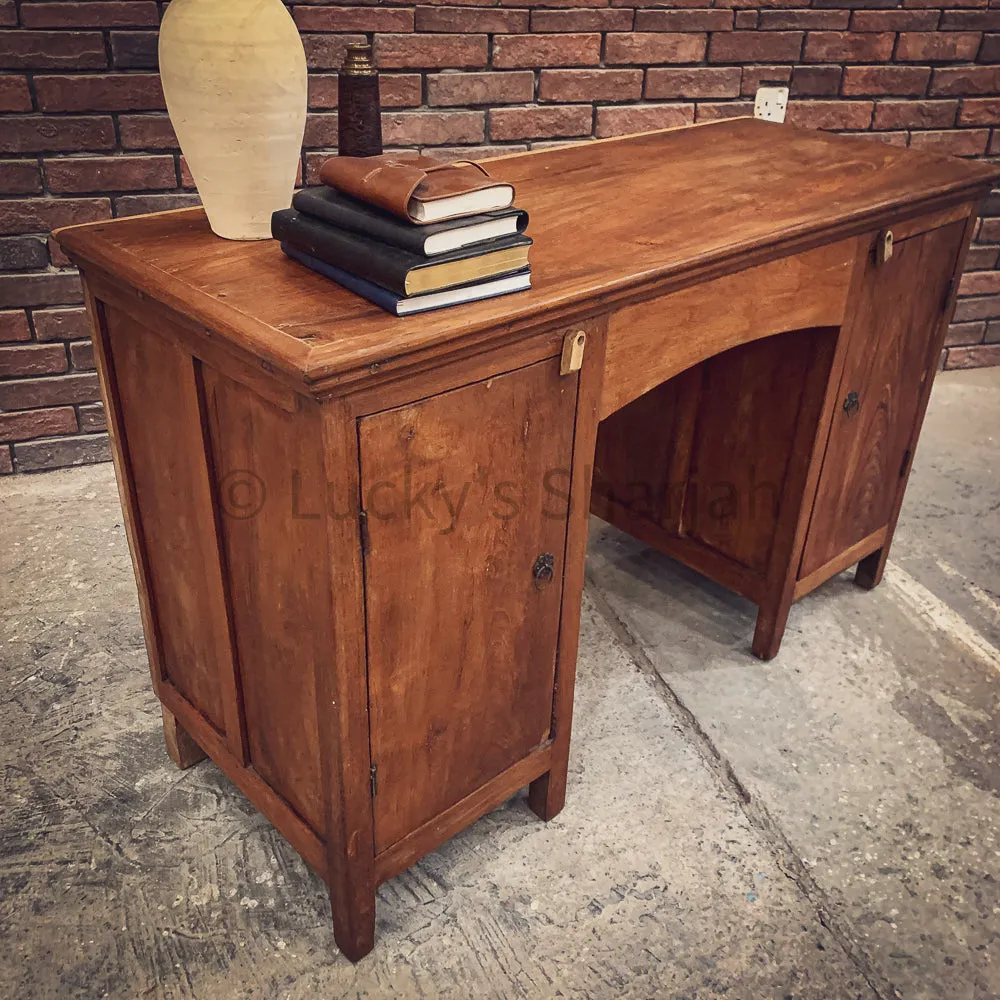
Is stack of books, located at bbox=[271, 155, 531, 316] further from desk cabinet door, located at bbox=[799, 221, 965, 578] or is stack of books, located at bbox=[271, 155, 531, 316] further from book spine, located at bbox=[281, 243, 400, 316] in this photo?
desk cabinet door, located at bbox=[799, 221, 965, 578]

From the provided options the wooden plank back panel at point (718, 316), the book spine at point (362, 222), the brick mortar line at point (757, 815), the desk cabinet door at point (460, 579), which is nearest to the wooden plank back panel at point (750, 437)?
the wooden plank back panel at point (718, 316)

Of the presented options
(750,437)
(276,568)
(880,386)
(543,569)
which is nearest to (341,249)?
(276,568)

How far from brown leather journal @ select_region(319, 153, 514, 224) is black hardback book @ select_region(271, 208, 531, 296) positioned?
0.04 metres

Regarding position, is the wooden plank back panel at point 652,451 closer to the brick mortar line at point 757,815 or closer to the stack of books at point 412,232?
the brick mortar line at point 757,815

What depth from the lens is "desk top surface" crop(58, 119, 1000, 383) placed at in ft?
3.33

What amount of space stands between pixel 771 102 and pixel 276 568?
2153mm

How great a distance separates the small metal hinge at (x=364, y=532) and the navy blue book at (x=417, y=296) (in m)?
0.22

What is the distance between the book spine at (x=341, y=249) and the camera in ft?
3.36

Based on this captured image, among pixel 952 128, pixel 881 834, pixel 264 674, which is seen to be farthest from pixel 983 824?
pixel 952 128

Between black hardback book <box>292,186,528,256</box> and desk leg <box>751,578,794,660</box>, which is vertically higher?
black hardback book <box>292,186,528,256</box>

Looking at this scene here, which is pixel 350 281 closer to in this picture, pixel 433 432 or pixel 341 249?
pixel 341 249

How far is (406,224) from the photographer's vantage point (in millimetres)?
1029

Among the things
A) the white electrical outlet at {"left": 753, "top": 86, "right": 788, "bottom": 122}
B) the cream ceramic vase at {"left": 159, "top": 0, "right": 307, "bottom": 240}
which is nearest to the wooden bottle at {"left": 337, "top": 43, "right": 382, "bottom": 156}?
the cream ceramic vase at {"left": 159, "top": 0, "right": 307, "bottom": 240}

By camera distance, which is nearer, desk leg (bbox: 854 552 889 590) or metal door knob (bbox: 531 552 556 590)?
metal door knob (bbox: 531 552 556 590)
